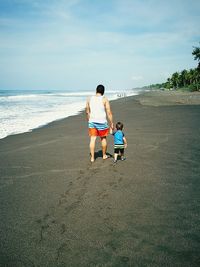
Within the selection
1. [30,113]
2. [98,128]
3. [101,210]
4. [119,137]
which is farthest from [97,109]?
[30,113]

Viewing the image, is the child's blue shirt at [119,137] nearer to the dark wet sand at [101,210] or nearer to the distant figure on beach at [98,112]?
the distant figure on beach at [98,112]

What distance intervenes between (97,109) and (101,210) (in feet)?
9.27

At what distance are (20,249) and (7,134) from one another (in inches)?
330

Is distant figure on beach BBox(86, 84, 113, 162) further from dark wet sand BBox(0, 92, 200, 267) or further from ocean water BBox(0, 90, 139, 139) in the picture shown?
ocean water BBox(0, 90, 139, 139)

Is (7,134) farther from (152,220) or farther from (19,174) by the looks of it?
(152,220)

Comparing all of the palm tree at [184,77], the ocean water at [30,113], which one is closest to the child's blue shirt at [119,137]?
the ocean water at [30,113]

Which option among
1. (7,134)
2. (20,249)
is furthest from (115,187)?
(7,134)

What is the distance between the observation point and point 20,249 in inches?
102

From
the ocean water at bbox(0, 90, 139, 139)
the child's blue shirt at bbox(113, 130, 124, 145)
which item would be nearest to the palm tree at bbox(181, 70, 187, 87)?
the ocean water at bbox(0, 90, 139, 139)

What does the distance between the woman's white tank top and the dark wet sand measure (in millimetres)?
1059

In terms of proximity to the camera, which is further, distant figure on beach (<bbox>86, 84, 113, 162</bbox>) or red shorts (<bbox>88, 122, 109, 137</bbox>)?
red shorts (<bbox>88, 122, 109, 137</bbox>)

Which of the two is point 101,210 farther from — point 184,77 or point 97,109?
point 184,77

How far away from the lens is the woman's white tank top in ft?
18.4

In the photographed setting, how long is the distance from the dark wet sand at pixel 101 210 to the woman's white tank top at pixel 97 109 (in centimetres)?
106
